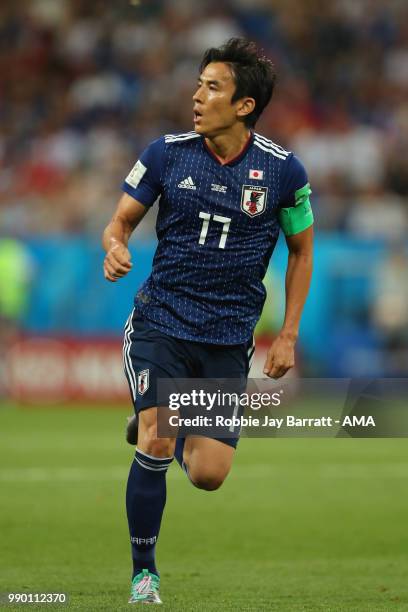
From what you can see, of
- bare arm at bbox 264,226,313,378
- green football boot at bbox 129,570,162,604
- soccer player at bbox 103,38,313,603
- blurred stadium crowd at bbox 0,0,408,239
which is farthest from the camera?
blurred stadium crowd at bbox 0,0,408,239

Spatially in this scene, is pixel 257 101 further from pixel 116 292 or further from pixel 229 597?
pixel 116 292

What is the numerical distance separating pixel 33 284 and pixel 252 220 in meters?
11.7

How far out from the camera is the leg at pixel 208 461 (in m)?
5.94

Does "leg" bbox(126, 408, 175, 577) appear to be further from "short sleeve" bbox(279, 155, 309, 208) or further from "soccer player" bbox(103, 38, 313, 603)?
"short sleeve" bbox(279, 155, 309, 208)

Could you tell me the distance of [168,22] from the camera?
21.3m

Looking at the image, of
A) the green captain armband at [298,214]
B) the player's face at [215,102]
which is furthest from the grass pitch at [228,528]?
the player's face at [215,102]

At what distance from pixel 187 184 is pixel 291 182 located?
18.9 inches

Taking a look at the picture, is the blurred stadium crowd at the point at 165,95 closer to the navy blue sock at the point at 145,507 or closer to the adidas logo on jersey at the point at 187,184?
the adidas logo on jersey at the point at 187,184

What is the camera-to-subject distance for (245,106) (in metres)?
5.92

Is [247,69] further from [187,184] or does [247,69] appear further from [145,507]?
[145,507]

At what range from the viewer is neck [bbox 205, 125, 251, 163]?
5.90 metres

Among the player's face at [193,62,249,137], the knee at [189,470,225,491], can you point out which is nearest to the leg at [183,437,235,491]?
the knee at [189,470,225,491]

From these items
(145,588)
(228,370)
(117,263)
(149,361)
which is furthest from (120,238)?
(145,588)

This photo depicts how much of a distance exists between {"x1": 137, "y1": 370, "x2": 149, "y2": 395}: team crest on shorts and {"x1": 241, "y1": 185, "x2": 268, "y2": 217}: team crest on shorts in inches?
33.4
